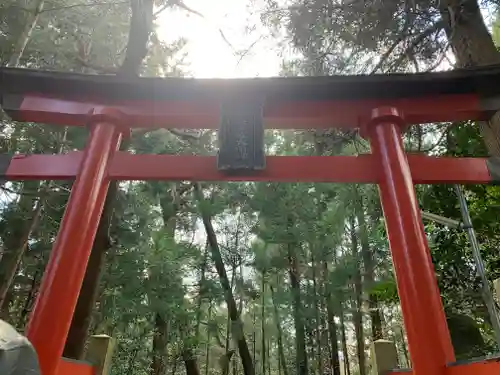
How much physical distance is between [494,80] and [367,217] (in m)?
8.19

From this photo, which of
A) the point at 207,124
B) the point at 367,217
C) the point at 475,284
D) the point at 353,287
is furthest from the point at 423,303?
the point at 367,217

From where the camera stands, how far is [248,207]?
11797 mm

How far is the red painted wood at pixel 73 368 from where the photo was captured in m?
2.86

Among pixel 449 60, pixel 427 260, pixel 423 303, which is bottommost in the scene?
pixel 423 303

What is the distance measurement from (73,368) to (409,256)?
274 centimetres

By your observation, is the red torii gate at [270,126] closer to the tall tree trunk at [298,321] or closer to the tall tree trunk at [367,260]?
→ the tall tree trunk at [367,260]

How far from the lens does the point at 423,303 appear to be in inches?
118

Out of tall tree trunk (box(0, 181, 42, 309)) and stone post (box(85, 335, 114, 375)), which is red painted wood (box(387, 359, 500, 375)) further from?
tall tree trunk (box(0, 181, 42, 309))

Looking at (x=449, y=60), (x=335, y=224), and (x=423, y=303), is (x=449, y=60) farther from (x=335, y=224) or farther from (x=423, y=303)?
(x=335, y=224)

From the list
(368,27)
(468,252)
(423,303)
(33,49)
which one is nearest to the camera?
(423,303)

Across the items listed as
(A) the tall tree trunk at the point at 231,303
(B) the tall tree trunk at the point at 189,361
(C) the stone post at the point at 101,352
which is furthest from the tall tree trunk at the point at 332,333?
(C) the stone post at the point at 101,352

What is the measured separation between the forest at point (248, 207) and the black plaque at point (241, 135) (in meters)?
2.22

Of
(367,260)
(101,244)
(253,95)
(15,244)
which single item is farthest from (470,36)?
(15,244)

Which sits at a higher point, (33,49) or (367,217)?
(33,49)
